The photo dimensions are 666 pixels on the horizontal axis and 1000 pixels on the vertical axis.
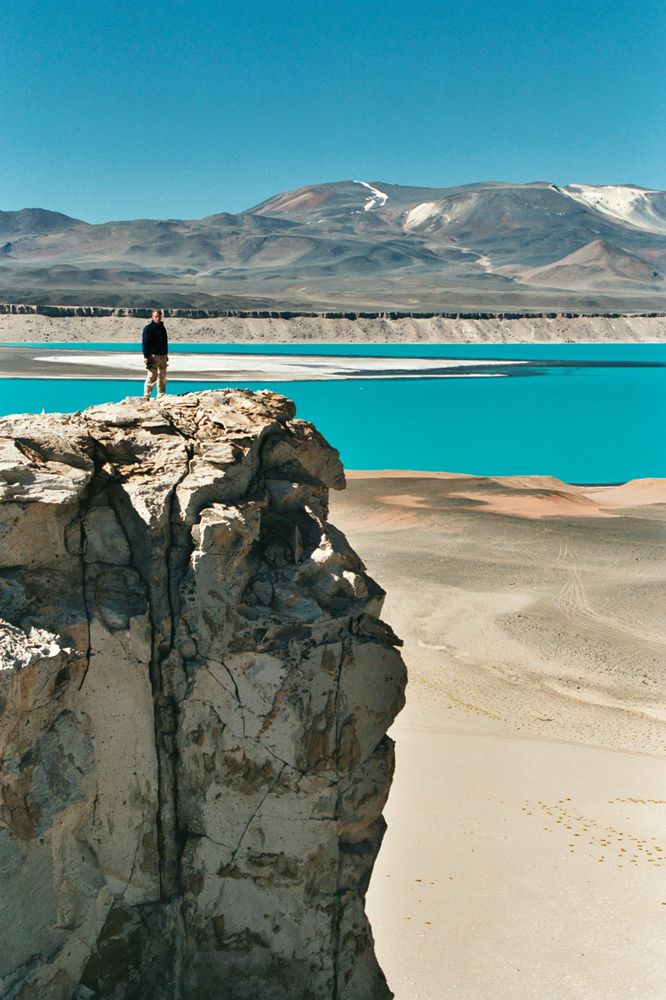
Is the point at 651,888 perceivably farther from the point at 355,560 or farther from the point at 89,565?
the point at 89,565

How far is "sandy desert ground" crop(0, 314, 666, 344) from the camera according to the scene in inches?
4058

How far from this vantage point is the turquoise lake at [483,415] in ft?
130

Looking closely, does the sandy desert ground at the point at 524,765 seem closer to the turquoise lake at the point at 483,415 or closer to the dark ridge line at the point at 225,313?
the turquoise lake at the point at 483,415

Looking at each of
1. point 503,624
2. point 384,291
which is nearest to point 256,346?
point 384,291

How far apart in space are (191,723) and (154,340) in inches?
161

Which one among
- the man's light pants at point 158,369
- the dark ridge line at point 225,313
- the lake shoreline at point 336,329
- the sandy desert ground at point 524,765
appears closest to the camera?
the sandy desert ground at point 524,765

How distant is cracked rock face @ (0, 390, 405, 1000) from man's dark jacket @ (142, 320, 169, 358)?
2.91m

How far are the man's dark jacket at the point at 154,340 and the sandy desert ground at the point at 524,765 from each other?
Answer: 14.9 ft

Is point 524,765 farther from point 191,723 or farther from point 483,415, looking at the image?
point 483,415

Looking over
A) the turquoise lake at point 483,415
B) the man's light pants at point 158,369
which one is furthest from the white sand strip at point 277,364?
the man's light pants at point 158,369

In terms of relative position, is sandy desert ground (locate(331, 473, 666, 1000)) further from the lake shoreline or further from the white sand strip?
the lake shoreline

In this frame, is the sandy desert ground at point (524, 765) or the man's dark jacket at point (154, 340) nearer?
the sandy desert ground at point (524, 765)

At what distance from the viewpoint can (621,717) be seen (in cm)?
1365

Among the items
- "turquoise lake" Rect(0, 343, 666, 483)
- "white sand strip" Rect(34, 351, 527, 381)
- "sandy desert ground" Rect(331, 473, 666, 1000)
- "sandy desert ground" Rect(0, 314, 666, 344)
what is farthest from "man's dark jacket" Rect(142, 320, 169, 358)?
"sandy desert ground" Rect(0, 314, 666, 344)
